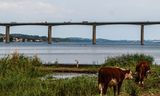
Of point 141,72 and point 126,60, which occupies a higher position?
point 141,72

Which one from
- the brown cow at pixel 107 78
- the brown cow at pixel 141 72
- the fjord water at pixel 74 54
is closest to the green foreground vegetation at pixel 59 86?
the brown cow at pixel 141 72

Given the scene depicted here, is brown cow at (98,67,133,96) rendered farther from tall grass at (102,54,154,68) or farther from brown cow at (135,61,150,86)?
tall grass at (102,54,154,68)

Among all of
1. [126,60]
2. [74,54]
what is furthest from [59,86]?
[74,54]

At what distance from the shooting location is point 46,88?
1859 cm

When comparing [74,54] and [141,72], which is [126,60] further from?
[74,54]

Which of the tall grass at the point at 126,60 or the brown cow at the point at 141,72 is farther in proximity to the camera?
the tall grass at the point at 126,60

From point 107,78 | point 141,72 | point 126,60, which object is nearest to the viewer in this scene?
point 107,78

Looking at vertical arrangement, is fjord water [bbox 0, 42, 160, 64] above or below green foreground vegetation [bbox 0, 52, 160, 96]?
below

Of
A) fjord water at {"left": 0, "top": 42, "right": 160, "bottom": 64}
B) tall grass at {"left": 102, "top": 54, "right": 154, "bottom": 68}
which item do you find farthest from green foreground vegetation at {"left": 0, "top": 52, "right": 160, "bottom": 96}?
fjord water at {"left": 0, "top": 42, "right": 160, "bottom": 64}

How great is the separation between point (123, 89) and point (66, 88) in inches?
80.6

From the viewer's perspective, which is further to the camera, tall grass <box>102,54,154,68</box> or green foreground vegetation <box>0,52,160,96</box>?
tall grass <box>102,54,154,68</box>

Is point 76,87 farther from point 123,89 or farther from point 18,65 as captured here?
point 18,65

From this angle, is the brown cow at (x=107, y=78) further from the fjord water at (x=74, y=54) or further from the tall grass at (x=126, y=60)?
Answer: the tall grass at (x=126, y=60)

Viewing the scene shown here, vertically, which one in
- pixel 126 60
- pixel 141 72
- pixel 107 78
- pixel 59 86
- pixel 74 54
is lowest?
pixel 74 54
